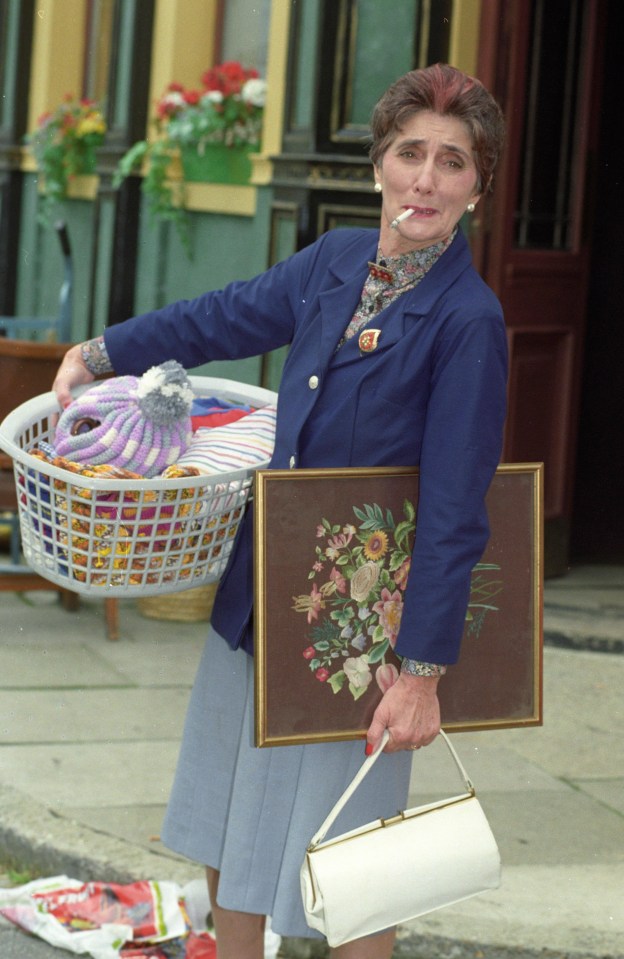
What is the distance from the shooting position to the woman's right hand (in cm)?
304

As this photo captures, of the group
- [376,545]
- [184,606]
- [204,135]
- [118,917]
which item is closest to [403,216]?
[376,545]

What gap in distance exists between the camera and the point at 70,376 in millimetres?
3068

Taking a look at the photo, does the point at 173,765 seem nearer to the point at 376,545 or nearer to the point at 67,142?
the point at 376,545

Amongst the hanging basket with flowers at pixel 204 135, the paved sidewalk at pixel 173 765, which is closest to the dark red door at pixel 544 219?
the paved sidewalk at pixel 173 765

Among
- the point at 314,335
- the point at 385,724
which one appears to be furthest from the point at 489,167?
the point at 385,724

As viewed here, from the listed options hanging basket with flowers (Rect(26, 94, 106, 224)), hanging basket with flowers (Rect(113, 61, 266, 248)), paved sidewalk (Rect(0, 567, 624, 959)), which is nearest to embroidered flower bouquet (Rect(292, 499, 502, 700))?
paved sidewalk (Rect(0, 567, 624, 959))

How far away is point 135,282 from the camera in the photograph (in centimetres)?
873

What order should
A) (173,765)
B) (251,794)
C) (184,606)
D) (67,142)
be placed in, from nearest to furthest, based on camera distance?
(251,794) → (173,765) → (184,606) → (67,142)

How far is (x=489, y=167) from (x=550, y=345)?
→ 13.8 feet

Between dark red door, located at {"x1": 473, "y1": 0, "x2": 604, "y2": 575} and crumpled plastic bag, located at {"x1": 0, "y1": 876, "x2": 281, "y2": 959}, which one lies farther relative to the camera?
dark red door, located at {"x1": 473, "y1": 0, "x2": 604, "y2": 575}

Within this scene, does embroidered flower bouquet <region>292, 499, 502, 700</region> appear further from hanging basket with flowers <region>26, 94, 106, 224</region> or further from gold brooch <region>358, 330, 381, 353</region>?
hanging basket with flowers <region>26, 94, 106, 224</region>

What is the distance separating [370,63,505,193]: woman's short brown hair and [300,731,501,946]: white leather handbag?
1046 millimetres

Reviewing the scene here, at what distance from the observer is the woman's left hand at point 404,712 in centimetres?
266

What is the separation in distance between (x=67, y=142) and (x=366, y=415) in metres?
7.29
